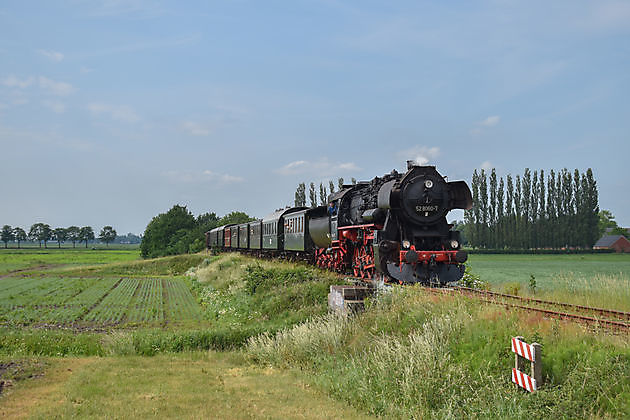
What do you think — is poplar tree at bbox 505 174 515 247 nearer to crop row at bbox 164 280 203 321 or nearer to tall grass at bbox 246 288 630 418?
crop row at bbox 164 280 203 321

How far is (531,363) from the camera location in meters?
7.55

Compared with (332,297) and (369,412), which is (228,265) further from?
(369,412)

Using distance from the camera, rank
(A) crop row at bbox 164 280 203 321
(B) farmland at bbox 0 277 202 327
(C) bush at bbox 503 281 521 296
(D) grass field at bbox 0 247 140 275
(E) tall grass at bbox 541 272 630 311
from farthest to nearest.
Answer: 1. (D) grass field at bbox 0 247 140 275
2. (A) crop row at bbox 164 280 203 321
3. (B) farmland at bbox 0 277 202 327
4. (C) bush at bbox 503 281 521 296
5. (E) tall grass at bbox 541 272 630 311

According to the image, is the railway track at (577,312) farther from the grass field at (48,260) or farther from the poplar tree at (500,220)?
the poplar tree at (500,220)

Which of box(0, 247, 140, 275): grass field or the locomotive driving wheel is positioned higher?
the locomotive driving wheel

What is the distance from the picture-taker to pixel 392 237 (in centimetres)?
1678

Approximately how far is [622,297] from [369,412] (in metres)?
7.29

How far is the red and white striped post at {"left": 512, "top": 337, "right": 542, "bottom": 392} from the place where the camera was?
293 inches

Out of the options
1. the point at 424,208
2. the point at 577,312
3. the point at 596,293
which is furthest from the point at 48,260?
the point at 577,312

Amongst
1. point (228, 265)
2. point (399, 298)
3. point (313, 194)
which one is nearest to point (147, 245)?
point (313, 194)

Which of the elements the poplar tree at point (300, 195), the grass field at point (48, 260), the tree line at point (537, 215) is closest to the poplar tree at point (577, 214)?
the tree line at point (537, 215)

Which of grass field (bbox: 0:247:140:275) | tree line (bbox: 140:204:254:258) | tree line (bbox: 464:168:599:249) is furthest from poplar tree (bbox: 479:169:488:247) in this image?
grass field (bbox: 0:247:140:275)

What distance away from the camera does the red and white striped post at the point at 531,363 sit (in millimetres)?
7441

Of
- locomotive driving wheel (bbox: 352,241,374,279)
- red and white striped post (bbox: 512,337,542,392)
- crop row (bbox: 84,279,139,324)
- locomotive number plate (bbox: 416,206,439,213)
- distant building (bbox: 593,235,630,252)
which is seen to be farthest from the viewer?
distant building (bbox: 593,235,630,252)
